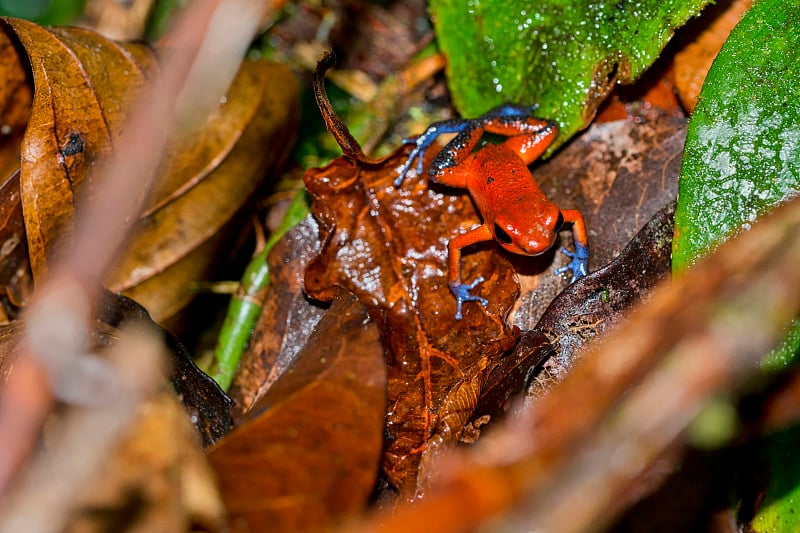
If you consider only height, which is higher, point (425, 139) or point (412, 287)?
point (425, 139)

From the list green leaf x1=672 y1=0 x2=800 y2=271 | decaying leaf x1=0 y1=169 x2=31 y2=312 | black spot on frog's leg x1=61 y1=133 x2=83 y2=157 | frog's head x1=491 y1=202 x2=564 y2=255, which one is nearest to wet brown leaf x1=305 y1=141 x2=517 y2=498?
frog's head x1=491 y1=202 x2=564 y2=255

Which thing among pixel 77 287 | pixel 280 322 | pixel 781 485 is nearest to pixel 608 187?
pixel 781 485

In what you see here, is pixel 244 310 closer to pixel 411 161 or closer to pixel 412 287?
pixel 412 287

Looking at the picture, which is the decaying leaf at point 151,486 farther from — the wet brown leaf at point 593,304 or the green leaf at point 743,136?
the green leaf at point 743,136

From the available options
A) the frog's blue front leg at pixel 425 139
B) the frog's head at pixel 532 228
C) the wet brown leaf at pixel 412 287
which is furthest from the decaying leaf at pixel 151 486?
the frog's blue front leg at pixel 425 139

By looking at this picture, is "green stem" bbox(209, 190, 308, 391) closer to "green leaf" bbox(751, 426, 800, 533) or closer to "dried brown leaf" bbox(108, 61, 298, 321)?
"dried brown leaf" bbox(108, 61, 298, 321)

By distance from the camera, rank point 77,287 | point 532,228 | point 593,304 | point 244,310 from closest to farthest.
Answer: point 77,287
point 593,304
point 532,228
point 244,310

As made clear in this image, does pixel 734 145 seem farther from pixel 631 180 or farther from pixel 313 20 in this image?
pixel 313 20
